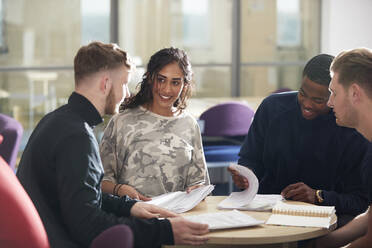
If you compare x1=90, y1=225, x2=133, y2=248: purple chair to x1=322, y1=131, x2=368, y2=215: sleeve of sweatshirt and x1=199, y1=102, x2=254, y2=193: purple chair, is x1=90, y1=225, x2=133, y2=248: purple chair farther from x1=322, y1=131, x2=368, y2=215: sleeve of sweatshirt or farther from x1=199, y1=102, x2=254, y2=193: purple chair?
x1=199, y1=102, x2=254, y2=193: purple chair

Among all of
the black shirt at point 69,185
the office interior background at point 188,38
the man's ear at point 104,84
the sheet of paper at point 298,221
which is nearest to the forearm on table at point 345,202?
the sheet of paper at point 298,221

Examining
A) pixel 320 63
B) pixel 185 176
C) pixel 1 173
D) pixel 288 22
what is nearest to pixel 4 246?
pixel 1 173

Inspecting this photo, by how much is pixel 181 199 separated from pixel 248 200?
258mm

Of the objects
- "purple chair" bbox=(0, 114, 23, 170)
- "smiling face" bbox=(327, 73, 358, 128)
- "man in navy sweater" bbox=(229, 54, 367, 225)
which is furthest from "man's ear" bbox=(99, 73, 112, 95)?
"purple chair" bbox=(0, 114, 23, 170)

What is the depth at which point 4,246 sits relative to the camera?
6.31ft

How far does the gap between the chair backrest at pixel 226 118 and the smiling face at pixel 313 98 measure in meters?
2.24

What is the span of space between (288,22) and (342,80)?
4.95m

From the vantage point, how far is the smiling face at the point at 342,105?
241 centimetres

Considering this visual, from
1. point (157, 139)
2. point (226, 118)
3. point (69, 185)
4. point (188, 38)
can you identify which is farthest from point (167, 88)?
point (188, 38)

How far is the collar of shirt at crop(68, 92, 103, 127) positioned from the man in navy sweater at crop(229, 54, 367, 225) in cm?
71

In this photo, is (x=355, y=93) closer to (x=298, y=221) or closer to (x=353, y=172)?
(x=298, y=221)

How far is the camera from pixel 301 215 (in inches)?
98.3

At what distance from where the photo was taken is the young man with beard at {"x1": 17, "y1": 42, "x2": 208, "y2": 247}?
209 cm

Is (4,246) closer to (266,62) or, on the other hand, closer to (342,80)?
(342,80)
